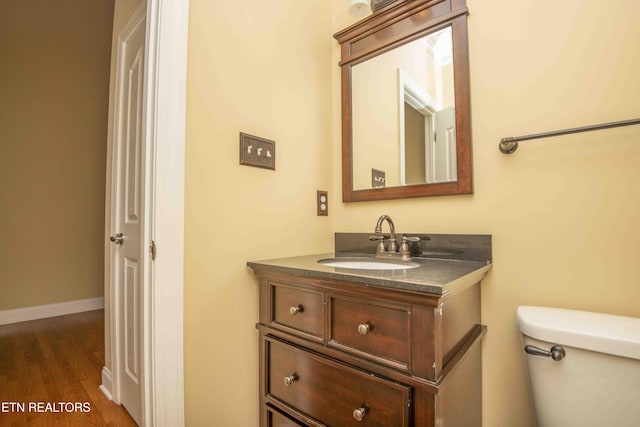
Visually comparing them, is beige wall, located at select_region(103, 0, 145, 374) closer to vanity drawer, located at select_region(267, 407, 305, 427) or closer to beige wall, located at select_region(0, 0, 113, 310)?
vanity drawer, located at select_region(267, 407, 305, 427)

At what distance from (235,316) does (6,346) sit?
7.66ft

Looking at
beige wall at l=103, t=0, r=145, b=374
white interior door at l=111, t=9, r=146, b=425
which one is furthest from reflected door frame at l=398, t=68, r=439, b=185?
beige wall at l=103, t=0, r=145, b=374

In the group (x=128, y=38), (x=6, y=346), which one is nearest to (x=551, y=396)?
(x=128, y=38)

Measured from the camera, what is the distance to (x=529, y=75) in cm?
109

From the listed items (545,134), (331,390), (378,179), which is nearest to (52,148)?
(378,179)

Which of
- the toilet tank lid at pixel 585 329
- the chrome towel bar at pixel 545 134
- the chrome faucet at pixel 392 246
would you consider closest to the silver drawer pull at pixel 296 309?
the chrome faucet at pixel 392 246

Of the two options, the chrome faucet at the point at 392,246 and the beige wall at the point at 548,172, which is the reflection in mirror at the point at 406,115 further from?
the chrome faucet at the point at 392,246

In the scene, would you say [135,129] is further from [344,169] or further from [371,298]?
[371,298]

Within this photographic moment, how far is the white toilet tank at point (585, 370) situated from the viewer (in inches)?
29.8

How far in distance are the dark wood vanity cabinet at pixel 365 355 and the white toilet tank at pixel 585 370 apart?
0.20 metres

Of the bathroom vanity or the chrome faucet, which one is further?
the chrome faucet

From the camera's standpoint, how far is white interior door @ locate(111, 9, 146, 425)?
4.34ft

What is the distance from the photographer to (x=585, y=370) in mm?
808

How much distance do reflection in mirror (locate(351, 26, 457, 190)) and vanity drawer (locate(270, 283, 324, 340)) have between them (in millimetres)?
715
